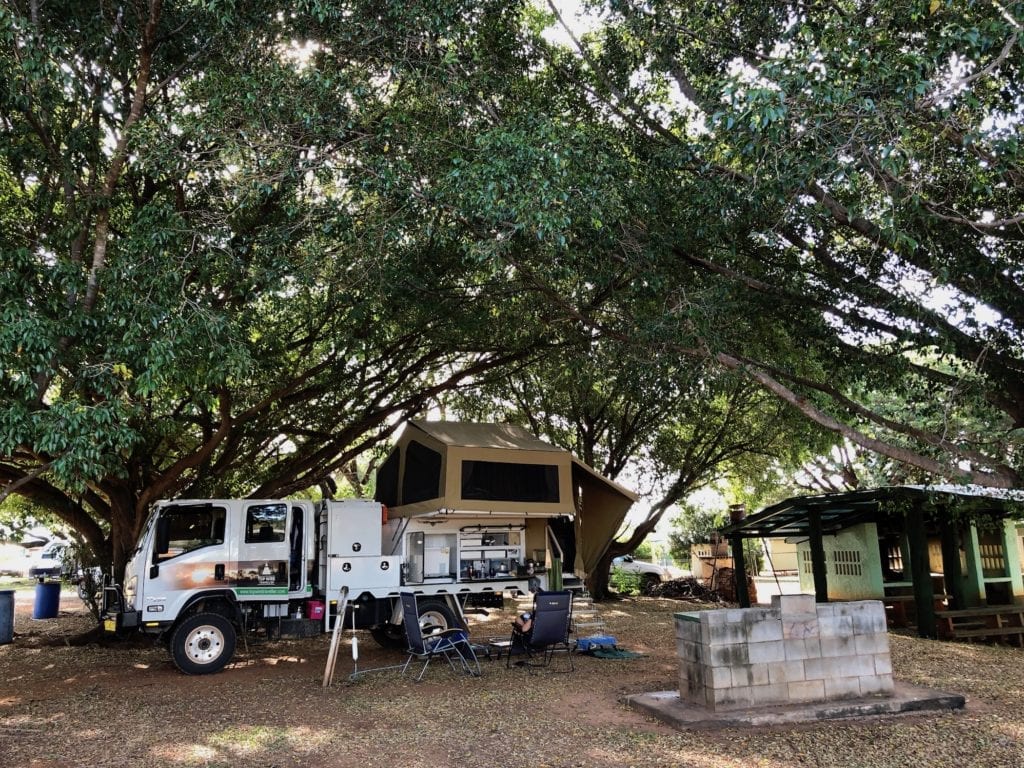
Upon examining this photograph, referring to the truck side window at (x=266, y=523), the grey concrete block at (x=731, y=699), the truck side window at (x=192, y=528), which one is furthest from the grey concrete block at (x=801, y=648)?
the truck side window at (x=192, y=528)

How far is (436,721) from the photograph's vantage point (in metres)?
7.10

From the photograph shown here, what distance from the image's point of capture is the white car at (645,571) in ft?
74.4

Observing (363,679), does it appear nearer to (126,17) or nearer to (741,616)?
(741,616)

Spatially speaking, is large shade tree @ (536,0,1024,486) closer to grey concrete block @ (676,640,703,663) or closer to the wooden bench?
grey concrete block @ (676,640,703,663)

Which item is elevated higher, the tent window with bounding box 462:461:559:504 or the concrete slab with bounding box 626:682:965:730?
the tent window with bounding box 462:461:559:504

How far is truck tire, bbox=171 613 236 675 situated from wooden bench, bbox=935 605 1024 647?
11110 millimetres

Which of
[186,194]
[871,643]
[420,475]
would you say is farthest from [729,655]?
[186,194]

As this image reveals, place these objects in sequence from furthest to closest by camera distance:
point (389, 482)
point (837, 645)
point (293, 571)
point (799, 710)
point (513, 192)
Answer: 1. point (389, 482)
2. point (293, 571)
3. point (513, 192)
4. point (837, 645)
5. point (799, 710)

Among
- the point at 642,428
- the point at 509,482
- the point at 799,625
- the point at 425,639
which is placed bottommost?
the point at 425,639

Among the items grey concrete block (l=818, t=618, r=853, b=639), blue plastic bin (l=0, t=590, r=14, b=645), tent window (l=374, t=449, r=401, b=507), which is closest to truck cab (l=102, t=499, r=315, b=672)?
tent window (l=374, t=449, r=401, b=507)

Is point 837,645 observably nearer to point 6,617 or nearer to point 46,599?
point 6,617

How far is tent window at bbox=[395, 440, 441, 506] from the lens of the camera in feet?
37.1

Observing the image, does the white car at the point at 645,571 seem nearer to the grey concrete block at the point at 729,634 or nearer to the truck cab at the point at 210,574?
the truck cab at the point at 210,574

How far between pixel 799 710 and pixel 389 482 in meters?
7.71
